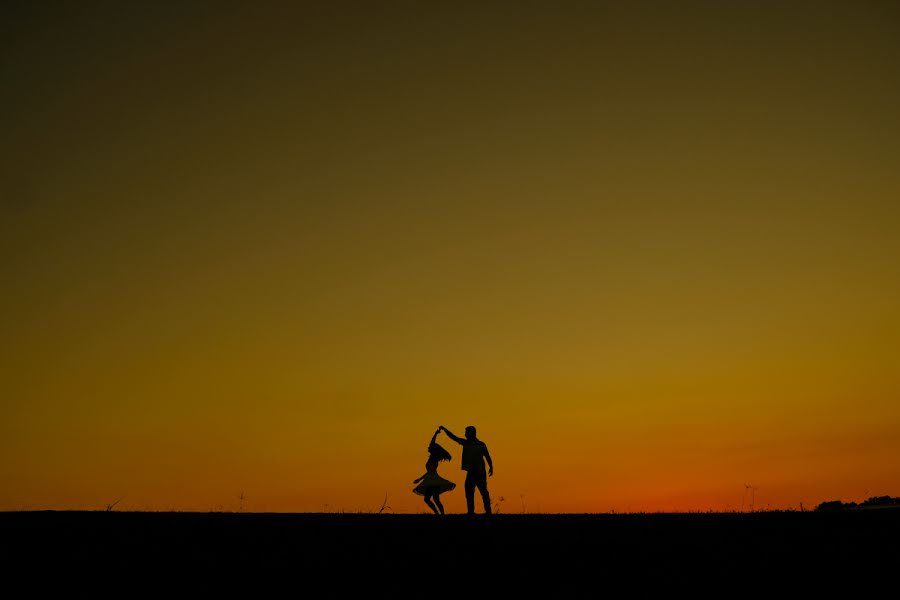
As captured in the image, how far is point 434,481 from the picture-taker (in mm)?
24391

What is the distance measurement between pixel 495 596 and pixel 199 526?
7.78 metres

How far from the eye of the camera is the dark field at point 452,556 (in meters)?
11.0

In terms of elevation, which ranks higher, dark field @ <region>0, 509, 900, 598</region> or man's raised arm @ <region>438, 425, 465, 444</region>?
man's raised arm @ <region>438, 425, 465, 444</region>

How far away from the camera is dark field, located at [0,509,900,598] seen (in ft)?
36.1

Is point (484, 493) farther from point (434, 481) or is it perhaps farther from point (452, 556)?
point (452, 556)

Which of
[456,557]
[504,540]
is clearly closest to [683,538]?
[504,540]

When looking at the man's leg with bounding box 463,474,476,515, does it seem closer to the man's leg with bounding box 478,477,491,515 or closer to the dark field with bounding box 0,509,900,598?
the man's leg with bounding box 478,477,491,515

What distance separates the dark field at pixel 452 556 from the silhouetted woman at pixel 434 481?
6306mm

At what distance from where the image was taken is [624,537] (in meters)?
14.8

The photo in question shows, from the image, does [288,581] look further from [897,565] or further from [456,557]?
[897,565]

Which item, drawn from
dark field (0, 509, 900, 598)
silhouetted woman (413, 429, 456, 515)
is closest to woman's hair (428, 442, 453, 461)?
silhouetted woman (413, 429, 456, 515)

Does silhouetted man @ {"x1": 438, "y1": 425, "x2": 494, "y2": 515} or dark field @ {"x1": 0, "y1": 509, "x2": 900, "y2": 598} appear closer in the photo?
dark field @ {"x1": 0, "y1": 509, "x2": 900, "y2": 598}

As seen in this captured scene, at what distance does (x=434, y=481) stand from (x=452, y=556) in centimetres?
1143

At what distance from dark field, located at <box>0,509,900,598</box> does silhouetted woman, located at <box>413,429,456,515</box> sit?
248 inches
